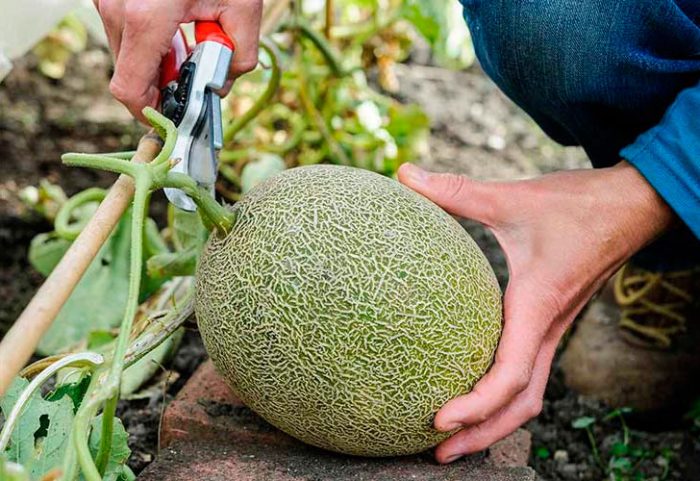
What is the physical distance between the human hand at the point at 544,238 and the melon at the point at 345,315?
→ 0.26ft

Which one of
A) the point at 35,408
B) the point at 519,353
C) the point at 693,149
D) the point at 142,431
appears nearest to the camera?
the point at 35,408

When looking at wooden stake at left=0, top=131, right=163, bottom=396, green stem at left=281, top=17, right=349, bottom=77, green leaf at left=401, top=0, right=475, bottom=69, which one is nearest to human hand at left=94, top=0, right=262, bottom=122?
wooden stake at left=0, top=131, right=163, bottom=396

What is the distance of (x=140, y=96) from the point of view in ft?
4.66

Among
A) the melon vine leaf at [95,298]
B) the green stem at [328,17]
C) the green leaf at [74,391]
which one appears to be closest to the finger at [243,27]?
the green leaf at [74,391]

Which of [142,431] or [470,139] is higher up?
[142,431]

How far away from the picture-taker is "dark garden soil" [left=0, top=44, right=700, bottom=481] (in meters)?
1.86

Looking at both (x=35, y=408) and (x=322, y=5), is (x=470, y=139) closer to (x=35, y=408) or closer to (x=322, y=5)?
(x=322, y=5)

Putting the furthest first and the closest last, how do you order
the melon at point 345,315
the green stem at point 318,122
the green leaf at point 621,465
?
the green stem at point 318,122
the green leaf at point 621,465
the melon at point 345,315

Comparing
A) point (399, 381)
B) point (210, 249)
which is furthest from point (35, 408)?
point (399, 381)

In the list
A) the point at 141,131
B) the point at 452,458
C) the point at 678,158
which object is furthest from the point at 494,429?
the point at 141,131

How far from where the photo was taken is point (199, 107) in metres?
1.37

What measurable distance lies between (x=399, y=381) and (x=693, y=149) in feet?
2.10

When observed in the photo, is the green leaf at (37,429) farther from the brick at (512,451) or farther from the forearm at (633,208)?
the forearm at (633,208)

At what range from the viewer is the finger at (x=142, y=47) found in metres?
1.34
